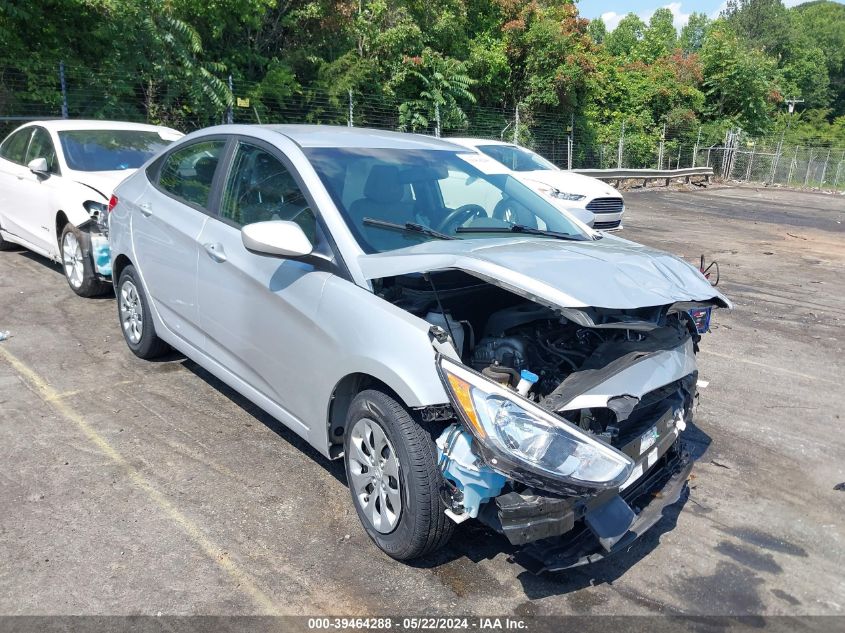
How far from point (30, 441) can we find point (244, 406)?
1.27 meters

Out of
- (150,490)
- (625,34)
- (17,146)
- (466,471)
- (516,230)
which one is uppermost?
(625,34)

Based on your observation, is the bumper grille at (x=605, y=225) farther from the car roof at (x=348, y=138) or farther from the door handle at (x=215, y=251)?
the door handle at (x=215, y=251)

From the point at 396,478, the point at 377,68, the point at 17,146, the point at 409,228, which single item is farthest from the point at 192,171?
the point at 377,68

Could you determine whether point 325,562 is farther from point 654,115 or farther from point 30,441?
point 654,115

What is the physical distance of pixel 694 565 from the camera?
3432mm

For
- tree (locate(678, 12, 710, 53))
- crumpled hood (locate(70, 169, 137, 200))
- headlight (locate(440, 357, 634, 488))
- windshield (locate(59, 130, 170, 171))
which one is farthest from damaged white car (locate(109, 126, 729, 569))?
tree (locate(678, 12, 710, 53))

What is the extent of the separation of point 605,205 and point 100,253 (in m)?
8.31

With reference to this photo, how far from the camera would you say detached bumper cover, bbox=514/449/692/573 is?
2986 millimetres

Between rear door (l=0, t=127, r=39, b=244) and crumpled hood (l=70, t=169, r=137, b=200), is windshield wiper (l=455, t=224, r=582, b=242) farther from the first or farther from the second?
rear door (l=0, t=127, r=39, b=244)

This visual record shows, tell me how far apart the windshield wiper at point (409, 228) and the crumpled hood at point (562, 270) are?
14cm

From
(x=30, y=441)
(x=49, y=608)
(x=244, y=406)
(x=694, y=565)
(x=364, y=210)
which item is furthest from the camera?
(x=244, y=406)

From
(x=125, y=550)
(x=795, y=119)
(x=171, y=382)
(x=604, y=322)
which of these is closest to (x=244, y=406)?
(x=171, y=382)

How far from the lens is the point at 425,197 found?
A: 4164mm

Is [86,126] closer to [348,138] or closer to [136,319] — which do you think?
[136,319]
